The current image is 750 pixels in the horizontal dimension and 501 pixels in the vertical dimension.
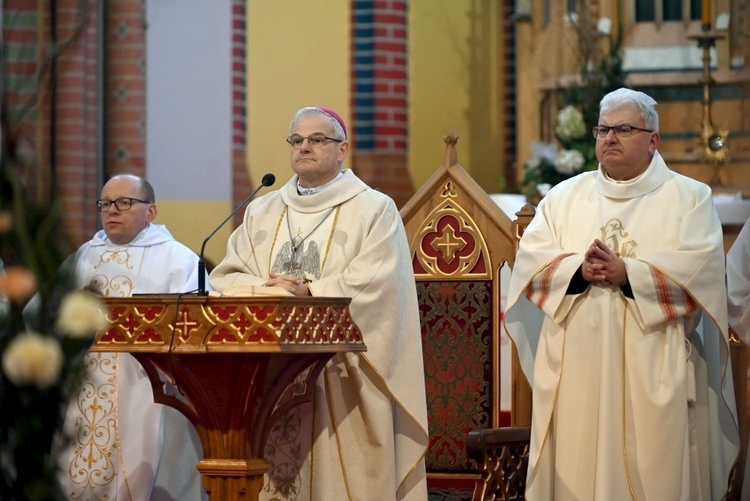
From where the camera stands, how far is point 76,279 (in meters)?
1.62

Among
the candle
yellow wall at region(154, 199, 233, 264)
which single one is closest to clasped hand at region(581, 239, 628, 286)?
the candle

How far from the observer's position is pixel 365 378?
4695 mm

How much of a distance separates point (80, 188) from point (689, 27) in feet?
14.1

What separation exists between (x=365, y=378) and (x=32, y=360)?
10.5 ft

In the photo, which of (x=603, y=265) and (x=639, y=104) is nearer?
(x=603, y=265)

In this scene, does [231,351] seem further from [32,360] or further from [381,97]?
[381,97]

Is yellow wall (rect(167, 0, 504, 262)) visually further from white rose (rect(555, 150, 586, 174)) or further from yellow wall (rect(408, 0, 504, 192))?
white rose (rect(555, 150, 586, 174))

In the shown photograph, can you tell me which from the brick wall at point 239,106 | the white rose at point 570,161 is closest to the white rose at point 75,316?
the white rose at point 570,161

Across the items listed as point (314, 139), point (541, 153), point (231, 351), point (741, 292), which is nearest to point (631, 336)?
point (741, 292)

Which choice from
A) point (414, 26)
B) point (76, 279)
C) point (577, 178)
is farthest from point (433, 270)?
point (414, 26)

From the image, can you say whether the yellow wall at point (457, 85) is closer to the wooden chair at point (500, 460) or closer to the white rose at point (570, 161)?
the white rose at point (570, 161)

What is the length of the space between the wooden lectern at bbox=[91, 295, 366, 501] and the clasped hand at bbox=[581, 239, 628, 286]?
94 centimetres

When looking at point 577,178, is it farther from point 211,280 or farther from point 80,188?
point 80,188

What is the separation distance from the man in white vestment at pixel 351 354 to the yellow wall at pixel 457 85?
4.43 metres
